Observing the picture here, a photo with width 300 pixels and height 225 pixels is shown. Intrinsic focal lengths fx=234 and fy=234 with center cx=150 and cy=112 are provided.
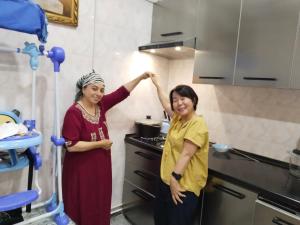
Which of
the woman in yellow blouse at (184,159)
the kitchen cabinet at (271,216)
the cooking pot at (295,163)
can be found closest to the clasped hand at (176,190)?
the woman in yellow blouse at (184,159)

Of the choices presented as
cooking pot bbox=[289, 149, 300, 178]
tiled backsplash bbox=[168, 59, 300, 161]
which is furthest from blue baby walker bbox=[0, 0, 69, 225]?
cooking pot bbox=[289, 149, 300, 178]

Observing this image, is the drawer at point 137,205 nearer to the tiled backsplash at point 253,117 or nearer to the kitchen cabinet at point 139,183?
the kitchen cabinet at point 139,183

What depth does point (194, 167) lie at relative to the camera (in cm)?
142

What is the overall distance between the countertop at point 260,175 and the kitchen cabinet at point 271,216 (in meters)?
0.04

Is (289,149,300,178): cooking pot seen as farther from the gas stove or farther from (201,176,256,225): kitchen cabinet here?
the gas stove

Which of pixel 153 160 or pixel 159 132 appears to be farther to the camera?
pixel 159 132

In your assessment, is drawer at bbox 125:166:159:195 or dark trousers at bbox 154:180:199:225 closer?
dark trousers at bbox 154:180:199:225

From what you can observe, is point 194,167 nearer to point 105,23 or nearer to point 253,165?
point 253,165

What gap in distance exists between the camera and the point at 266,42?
1.44 meters

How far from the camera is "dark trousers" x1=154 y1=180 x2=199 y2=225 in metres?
1.44

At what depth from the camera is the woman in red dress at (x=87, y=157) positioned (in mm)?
1607

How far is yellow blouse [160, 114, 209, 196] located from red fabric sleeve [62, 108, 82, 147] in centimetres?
62

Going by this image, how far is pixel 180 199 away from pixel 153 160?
1.82 feet

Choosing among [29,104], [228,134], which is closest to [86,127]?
[29,104]
